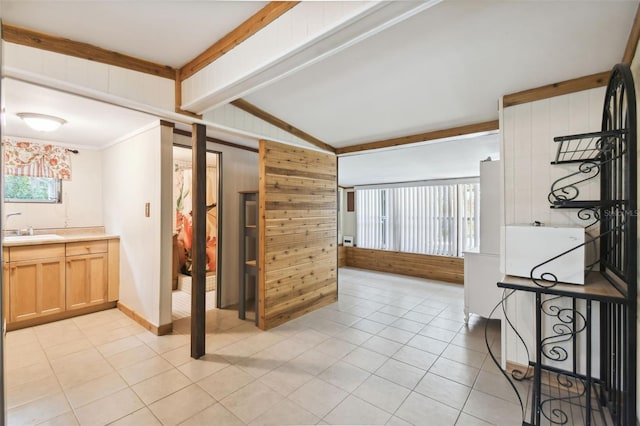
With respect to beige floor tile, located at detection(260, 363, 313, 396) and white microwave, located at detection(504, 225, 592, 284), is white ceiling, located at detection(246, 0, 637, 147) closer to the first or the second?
white microwave, located at detection(504, 225, 592, 284)

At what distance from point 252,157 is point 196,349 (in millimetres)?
2694

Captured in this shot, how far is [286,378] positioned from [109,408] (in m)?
1.21

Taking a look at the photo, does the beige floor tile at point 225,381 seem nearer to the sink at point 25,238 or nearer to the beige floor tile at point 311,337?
the beige floor tile at point 311,337

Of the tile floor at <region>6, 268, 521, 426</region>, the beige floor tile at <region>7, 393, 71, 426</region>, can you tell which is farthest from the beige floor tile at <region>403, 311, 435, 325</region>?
the beige floor tile at <region>7, 393, 71, 426</region>

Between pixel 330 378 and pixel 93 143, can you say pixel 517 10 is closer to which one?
pixel 330 378

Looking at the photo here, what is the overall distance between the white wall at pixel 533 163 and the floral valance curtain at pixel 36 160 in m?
5.24

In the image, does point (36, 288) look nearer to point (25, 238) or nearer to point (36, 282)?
A: point (36, 282)

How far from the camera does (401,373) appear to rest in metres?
2.38

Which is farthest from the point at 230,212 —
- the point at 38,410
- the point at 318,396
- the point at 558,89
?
the point at 558,89

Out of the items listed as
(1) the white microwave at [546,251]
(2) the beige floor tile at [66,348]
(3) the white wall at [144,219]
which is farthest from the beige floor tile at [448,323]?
(2) the beige floor tile at [66,348]

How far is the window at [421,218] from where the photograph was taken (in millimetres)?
5973

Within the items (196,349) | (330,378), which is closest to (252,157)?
(196,349)

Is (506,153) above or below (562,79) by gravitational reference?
below

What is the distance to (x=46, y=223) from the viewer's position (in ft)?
12.5
